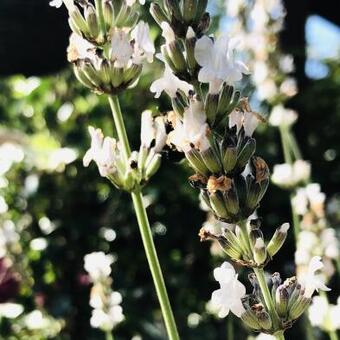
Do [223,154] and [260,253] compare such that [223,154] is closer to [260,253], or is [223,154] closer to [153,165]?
[260,253]

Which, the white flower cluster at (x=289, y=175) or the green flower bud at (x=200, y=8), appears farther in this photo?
the white flower cluster at (x=289, y=175)

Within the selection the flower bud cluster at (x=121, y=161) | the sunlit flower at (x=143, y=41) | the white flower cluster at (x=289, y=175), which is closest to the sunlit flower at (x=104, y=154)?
the flower bud cluster at (x=121, y=161)

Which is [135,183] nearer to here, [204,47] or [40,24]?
[204,47]

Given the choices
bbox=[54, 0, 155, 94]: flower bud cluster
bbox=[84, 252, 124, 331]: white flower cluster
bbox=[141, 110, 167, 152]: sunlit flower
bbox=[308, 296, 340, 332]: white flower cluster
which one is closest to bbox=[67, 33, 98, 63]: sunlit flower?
bbox=[54, 0, 155, 94]: flower bud cluster

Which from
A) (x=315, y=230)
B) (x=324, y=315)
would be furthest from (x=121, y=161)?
(x=315, y=230)

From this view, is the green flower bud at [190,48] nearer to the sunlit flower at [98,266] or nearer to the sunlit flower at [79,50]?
the sunlit flower at [79,50]

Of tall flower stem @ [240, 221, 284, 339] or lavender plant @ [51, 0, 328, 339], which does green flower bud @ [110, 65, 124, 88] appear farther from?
tall flower stem @ [240, 221, 284, 339]
